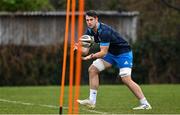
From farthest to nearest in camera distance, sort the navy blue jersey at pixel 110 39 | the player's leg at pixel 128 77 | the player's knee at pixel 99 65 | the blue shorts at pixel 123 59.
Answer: the player's knee at pixel 99 65
the blue shorts at pixel 123 59
the player's leg at pixel 128 77
the navy blue jersey at pixel 110 39

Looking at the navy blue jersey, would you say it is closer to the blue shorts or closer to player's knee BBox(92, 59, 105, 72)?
the blue shorts

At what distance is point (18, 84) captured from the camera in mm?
30391

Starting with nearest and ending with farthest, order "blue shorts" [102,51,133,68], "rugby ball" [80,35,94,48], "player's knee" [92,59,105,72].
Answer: "rugby ball" [80,35,94,48] → "blue shorts" [102,51,133,68] → "player's knee" [92,59,105,72]

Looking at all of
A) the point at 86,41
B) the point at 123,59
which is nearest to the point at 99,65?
the point at 123,59

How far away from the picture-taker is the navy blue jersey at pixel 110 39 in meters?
13.0

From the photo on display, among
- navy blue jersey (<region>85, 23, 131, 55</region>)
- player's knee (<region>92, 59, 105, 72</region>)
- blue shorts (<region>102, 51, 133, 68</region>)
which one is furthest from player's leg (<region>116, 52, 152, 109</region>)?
player's knee (<region>92, 59, 105, 72</region>)

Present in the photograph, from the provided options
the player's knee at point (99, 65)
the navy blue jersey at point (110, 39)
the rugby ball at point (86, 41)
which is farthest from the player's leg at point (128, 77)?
the rugby ball at point (86, 41)

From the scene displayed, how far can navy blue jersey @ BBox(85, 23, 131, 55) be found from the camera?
1302 centimetres

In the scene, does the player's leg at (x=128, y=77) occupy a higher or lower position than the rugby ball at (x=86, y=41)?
lower

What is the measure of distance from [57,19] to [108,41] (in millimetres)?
19825

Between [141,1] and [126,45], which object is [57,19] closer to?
[141,1]

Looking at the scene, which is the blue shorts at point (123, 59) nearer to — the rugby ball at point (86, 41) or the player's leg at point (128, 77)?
the player's leg at point (128, 77)

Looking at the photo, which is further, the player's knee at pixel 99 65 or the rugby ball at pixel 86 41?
the player's knee at pixel 99 65

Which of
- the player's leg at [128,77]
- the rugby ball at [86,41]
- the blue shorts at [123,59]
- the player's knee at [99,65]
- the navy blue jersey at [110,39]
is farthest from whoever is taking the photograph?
the player's knee at [99,65]
